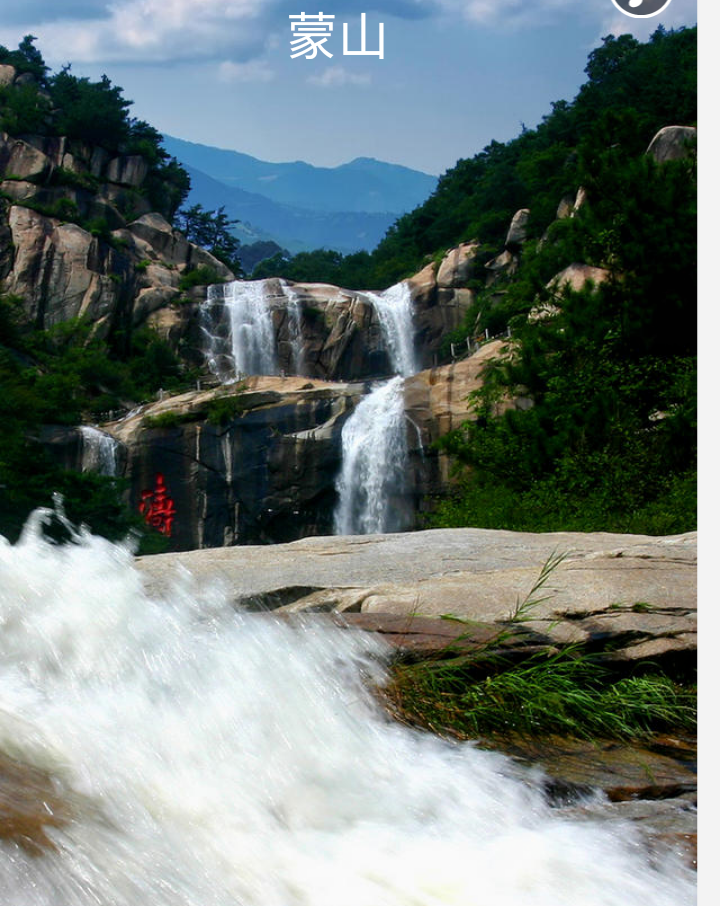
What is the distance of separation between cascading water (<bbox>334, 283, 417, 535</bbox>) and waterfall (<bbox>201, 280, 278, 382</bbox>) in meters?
9.48

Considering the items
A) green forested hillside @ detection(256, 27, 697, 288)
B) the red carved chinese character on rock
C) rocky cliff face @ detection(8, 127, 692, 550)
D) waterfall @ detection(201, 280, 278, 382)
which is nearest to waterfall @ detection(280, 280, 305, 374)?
rocky cliff face @ detection(8, 127, 692, 550)

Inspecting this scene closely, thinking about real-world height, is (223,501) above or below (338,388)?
below

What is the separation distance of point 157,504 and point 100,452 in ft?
6.22

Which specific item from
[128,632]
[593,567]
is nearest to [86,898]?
[128,632]

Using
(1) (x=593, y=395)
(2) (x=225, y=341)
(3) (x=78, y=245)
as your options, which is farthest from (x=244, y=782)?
(3) (x=78, y=245)

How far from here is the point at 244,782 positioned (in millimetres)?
3137

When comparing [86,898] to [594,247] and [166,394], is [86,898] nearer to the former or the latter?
[594,247]

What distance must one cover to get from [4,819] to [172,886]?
1.43ft

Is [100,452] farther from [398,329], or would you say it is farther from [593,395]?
[593,395]

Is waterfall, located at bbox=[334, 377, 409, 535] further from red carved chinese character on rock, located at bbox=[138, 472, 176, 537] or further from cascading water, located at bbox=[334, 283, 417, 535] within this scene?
red carved chinese character on rock, located at bbox=[138, 472, 176, 537]

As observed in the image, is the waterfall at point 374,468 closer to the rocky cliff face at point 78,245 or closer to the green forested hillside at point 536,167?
the green forested hillside at point 536,167

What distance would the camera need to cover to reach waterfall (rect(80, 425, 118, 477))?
2439cm

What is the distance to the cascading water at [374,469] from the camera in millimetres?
23453

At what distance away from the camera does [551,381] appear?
12961mm
